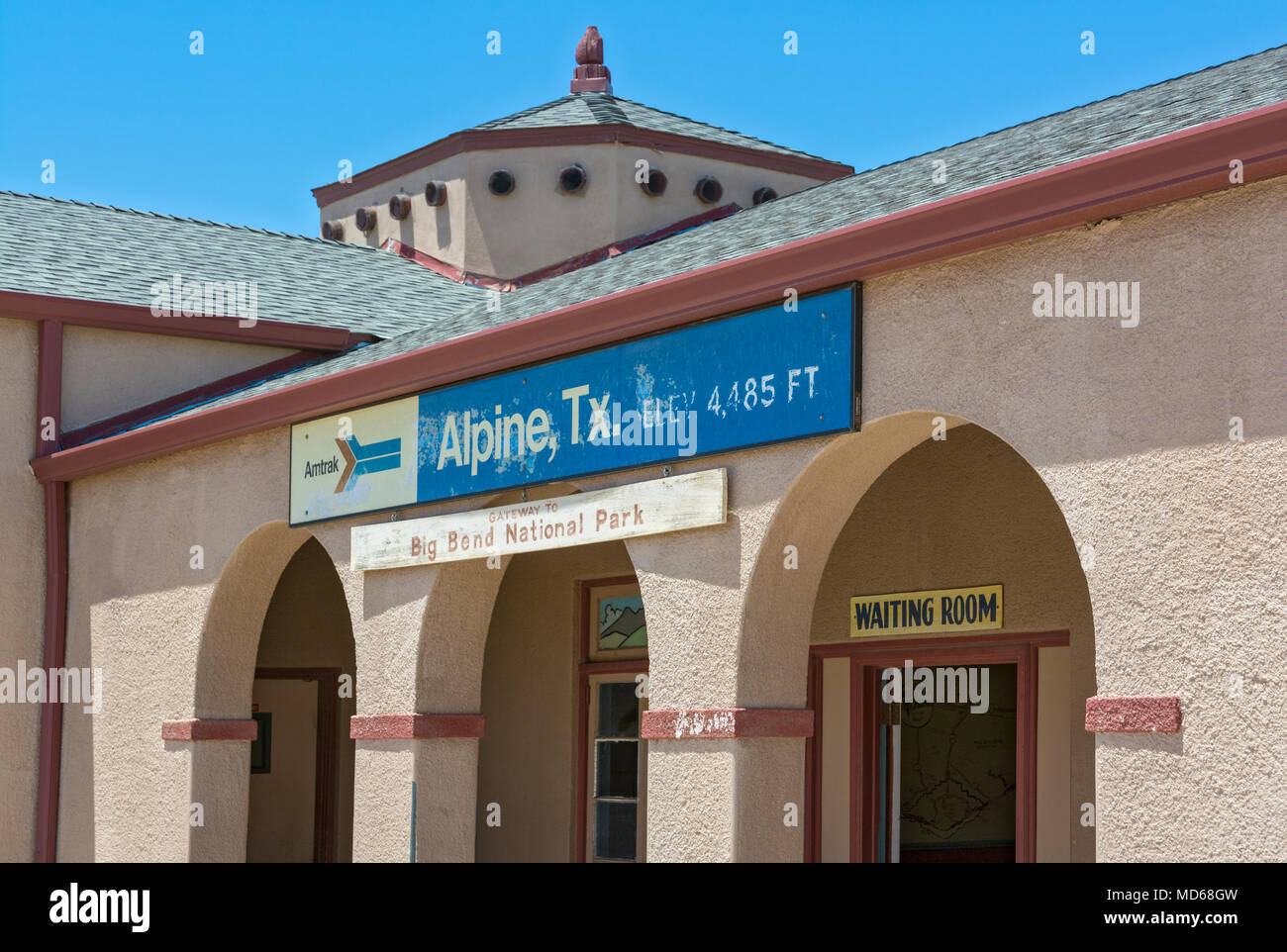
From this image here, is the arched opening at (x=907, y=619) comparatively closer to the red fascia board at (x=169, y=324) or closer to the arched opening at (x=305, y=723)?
the arched opening at (x=305, y=723)

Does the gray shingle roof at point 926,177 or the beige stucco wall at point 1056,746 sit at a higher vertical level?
the gray shingle roof at point 926,177

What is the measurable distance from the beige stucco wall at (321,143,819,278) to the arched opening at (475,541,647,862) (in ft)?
19.1

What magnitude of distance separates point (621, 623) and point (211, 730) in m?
2.95

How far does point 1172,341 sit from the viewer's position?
21.0 feet

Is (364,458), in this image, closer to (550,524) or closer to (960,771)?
(550,524)

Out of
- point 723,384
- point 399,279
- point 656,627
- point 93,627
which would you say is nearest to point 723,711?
point 656,627

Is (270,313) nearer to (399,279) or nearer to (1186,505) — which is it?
(399,279)

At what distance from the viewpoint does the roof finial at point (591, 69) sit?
67.1 feet

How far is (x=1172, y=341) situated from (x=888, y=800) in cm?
508

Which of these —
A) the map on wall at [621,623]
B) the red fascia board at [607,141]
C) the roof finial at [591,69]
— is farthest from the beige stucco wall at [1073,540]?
the roof finial at [591,69]

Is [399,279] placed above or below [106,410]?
above

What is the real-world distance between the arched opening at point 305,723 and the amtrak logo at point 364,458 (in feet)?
13.1

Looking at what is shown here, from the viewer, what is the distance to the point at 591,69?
67.8 feet

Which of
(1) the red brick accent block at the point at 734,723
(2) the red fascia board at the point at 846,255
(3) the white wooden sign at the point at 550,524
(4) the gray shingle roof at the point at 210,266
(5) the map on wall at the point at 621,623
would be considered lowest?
(1) the red brick accent block at the point at 734,723
